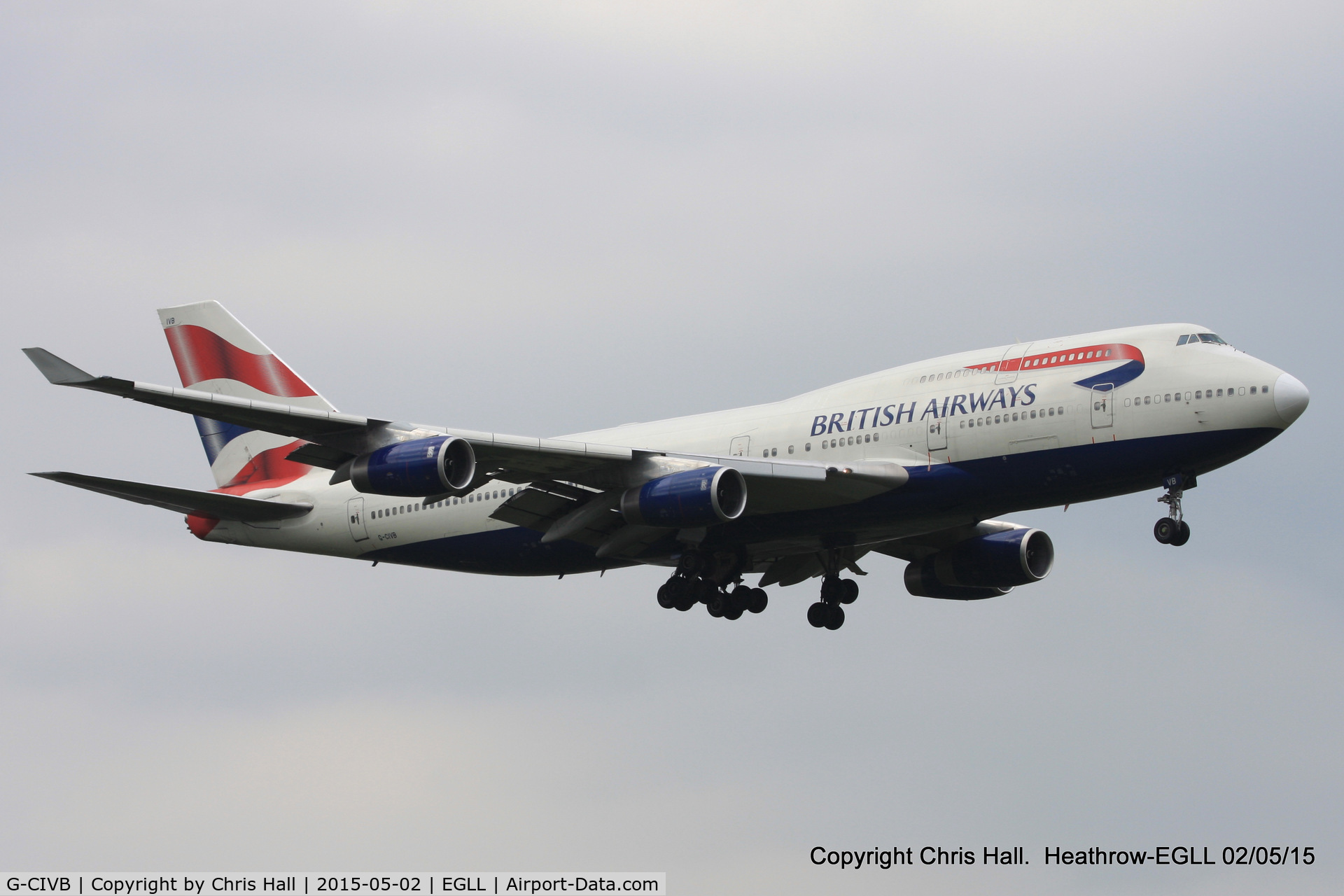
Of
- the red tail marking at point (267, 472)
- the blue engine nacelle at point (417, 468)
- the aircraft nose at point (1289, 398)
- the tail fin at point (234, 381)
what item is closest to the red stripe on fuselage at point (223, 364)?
the tail fin at point (234, 381)

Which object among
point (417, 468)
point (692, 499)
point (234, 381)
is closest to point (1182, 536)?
point (692, 499)

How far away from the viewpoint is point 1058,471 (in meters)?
37.0

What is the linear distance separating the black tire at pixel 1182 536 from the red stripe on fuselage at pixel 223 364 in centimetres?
2587

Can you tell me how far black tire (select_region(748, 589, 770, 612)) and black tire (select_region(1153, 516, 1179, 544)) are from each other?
11.3 meters

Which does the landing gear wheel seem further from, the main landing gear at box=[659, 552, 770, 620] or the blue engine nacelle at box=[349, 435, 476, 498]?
the blue engine nacelle at box=[349, 435, 476, 498]

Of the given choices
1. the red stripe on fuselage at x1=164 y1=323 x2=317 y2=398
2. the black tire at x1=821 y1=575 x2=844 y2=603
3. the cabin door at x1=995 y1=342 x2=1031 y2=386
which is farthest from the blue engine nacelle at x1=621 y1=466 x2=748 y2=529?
the red stripe on fuselage at x1=164 y1=323 x2=317 y2=398

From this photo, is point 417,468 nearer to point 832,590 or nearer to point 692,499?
point 692,499

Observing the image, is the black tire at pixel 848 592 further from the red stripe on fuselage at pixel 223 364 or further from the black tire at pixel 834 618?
the red stripe on fuselage at pixel 223 364

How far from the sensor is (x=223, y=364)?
165 feet

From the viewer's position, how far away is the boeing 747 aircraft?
3612 cm

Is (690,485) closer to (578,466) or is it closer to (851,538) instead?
(578,466)

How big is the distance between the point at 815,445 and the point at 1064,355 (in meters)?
6.38

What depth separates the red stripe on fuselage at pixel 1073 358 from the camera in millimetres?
37094

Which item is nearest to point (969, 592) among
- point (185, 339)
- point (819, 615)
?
point (819, 615)
